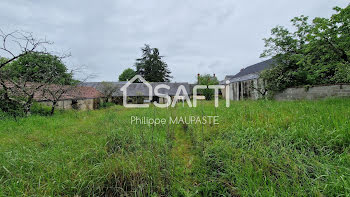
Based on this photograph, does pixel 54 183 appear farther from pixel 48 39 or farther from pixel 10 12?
pixel 10 12

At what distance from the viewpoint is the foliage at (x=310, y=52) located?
223 inches

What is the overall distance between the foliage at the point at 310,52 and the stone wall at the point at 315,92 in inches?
15.4

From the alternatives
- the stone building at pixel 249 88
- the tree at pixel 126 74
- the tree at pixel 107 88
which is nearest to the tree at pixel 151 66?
the tree at pixel 126 74

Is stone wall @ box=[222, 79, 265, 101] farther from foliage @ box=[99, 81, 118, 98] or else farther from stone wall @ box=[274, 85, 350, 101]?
foliage @ box=[99, 81, 118, 98]

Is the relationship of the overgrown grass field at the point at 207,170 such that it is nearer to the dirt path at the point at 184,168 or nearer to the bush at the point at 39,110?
the dirt path at the point at 184,168

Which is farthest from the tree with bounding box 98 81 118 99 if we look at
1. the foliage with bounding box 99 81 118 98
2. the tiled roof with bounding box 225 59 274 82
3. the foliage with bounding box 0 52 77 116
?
the tiled roof with bounding box 225 59 274 82

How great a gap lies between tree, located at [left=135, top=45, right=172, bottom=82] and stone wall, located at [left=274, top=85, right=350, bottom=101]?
2620 centimetres

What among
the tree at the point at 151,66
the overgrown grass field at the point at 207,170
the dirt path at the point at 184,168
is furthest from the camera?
the tree at the point at 151,66

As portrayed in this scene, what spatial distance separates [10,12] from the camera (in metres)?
5.18

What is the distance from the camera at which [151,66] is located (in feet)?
105

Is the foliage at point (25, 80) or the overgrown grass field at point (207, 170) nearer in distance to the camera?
the overgrown grass field at point (207, 170)

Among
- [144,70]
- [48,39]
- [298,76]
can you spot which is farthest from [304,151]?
[144,70]

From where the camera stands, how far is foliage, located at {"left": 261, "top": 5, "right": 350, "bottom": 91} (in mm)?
5656

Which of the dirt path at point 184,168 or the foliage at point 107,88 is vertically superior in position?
the foliage at point 107,88
